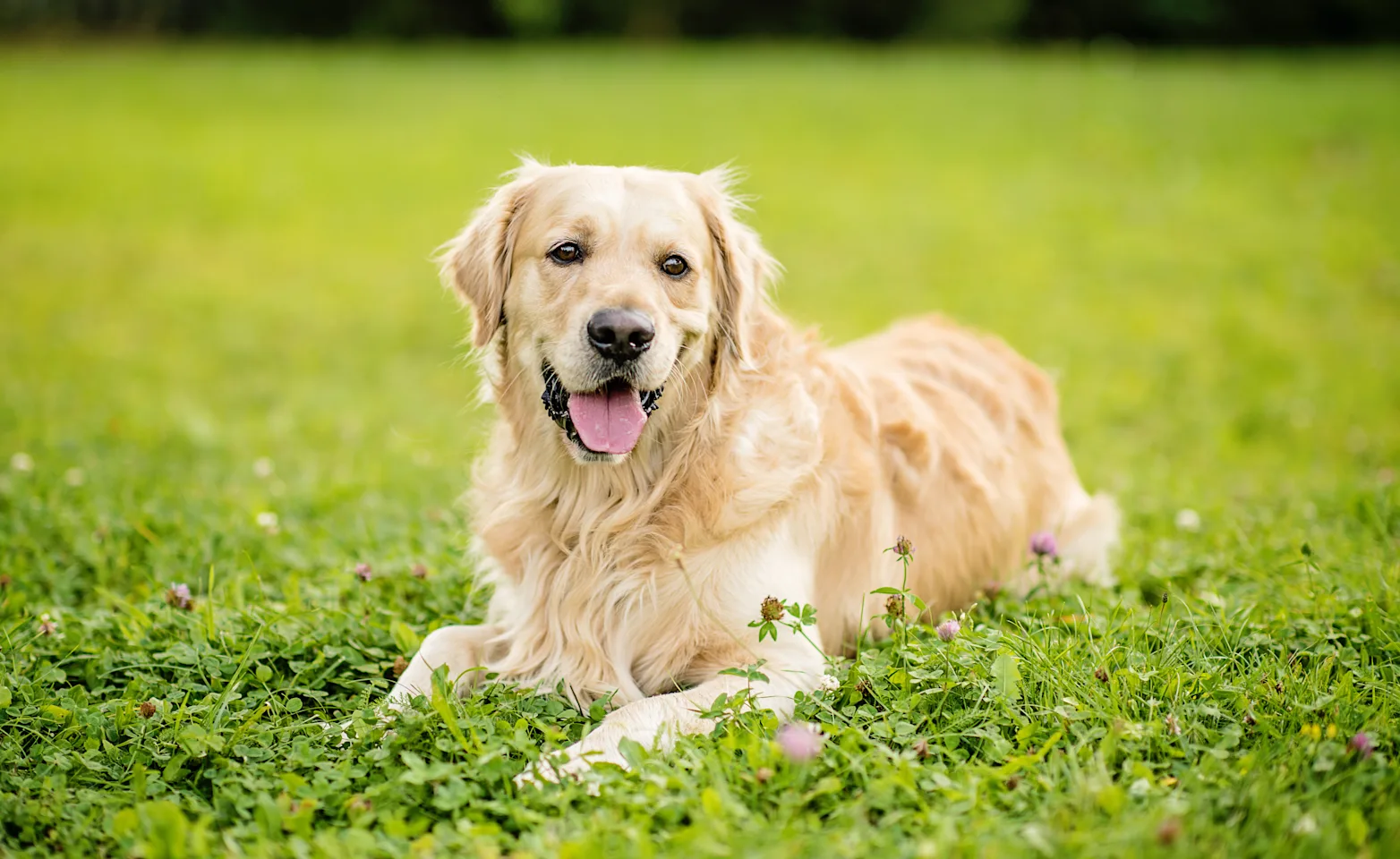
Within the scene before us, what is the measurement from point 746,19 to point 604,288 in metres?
35.3

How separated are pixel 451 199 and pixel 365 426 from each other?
7467 mm

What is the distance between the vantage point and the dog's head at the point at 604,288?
3.24m

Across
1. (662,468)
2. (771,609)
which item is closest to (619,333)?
(662,468)

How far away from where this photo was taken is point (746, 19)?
36156mm

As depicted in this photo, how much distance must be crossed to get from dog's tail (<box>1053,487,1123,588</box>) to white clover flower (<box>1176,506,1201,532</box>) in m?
0.34

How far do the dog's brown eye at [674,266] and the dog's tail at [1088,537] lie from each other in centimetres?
188

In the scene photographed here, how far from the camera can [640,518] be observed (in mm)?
3434

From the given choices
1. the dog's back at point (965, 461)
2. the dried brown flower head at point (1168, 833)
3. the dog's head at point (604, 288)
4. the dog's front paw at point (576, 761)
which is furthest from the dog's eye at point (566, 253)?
the dried brown flower head at point (1168, 833)

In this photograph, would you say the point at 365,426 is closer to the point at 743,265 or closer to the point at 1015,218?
the point at 743,265

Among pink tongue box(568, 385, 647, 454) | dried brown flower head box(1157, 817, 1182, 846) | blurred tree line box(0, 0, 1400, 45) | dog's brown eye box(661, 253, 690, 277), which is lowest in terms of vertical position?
dried brown flower head box(1157, 817, 1182, 846)

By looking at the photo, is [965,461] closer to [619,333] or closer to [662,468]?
[662,468]

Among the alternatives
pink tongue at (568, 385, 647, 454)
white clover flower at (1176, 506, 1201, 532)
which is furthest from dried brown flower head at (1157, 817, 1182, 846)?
white clover flower at (1176, 506, 1201, 532)

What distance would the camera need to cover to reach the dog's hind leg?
321cm

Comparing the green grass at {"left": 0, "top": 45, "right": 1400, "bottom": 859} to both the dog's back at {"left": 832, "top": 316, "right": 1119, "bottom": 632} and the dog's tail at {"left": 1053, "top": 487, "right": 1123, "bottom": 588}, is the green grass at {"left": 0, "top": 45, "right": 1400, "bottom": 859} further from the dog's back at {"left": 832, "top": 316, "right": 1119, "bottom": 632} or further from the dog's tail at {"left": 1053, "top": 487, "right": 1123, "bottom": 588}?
the dog's back at {"left": 832, "top": 316, "right": 1119, "bottom": 632}
